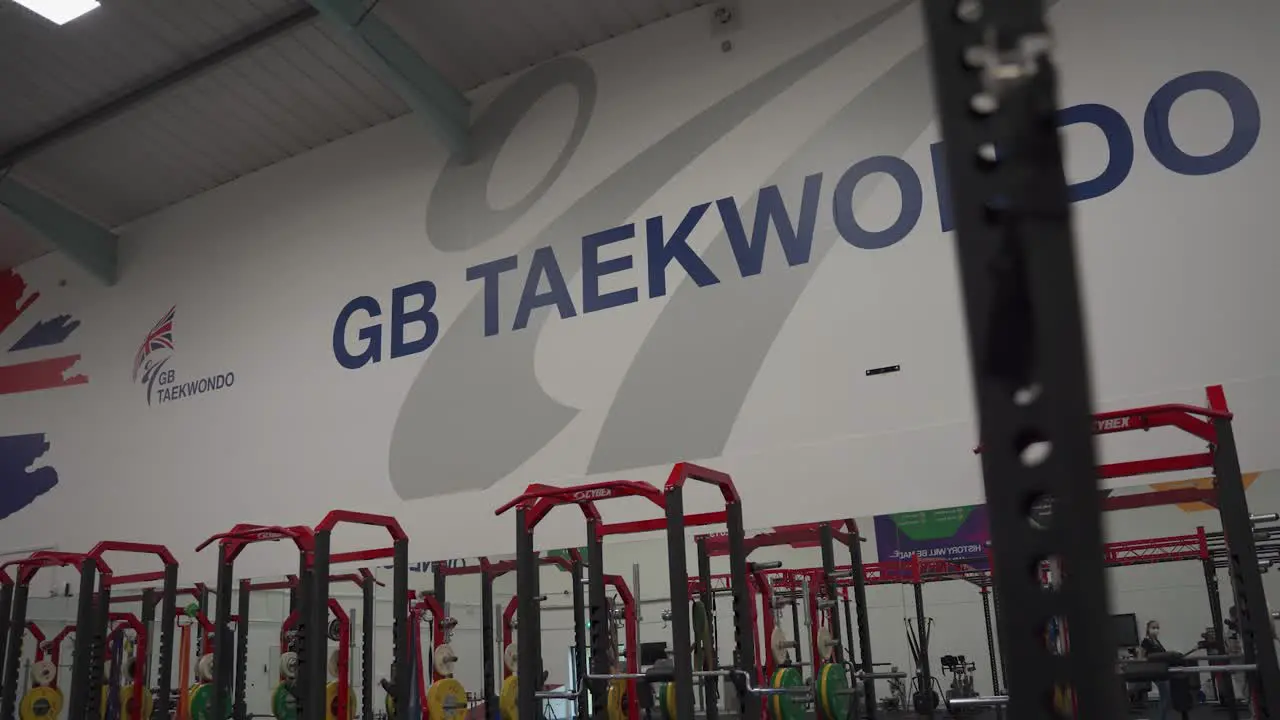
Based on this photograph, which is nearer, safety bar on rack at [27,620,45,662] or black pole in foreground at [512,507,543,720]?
black pole in foreground at [512,507,543,720]

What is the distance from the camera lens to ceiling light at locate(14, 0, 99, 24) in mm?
6875

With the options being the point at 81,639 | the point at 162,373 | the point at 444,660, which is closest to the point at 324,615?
the point at 444,660

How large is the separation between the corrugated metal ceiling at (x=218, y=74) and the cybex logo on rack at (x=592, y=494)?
147 inches

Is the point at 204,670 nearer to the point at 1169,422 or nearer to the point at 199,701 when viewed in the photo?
the point at 199,701

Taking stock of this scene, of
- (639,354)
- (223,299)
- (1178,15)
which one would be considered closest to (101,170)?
(223,299)


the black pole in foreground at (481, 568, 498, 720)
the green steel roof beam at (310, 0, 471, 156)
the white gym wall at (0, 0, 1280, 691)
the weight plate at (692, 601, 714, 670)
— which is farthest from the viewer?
the green steel roof beam at (310, 0, 471, 156)

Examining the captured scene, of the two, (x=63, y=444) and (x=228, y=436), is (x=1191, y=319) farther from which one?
(x=63, y=444)

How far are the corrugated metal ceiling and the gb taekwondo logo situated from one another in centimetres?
137

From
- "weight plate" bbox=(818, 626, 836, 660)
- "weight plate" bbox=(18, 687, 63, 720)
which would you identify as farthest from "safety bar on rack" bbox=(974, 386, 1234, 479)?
"weight plate" bbox=(18, 687, 63, 720)

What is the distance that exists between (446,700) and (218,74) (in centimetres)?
516

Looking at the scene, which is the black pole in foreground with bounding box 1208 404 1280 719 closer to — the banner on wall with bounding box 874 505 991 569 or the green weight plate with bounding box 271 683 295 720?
the banner on wall with bounding box 874 505 991 569

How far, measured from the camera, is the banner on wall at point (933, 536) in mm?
5680

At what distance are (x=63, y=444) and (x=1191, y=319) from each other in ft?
31.6

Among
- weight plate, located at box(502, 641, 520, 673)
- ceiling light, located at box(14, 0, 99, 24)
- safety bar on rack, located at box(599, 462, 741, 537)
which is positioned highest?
ceiling light, located at box(14, 0, 99, 24)
